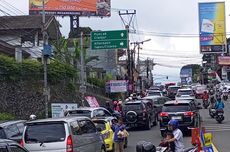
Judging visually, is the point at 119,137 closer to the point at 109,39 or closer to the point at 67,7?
the point at 109,39

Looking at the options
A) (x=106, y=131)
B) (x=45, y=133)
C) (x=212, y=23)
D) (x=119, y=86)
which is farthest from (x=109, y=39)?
(x=212, y=23)

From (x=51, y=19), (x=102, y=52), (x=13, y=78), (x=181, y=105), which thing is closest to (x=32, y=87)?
(x=13, y=78)

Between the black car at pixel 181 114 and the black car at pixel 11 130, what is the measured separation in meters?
10.0

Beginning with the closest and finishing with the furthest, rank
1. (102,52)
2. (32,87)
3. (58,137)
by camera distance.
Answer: (58,137), (32,87), (102,52)

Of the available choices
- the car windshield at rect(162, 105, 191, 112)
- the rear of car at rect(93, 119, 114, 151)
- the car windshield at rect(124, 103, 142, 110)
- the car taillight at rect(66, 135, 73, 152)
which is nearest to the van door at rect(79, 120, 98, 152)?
the car taillight at rect(66, 135, 73, 152)

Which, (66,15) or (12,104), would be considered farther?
(66,15)

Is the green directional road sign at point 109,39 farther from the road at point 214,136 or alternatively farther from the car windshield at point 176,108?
the car windshield at point 176,108

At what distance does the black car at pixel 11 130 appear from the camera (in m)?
16.1

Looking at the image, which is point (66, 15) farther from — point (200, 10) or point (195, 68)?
point (195, 68)

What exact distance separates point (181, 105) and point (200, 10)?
64.4 m

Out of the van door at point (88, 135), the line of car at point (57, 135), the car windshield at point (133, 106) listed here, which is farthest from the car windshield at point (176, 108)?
the line of car at point (57, 135)

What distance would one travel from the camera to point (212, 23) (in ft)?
291

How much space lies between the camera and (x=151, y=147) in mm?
9500

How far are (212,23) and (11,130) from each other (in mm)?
74799
